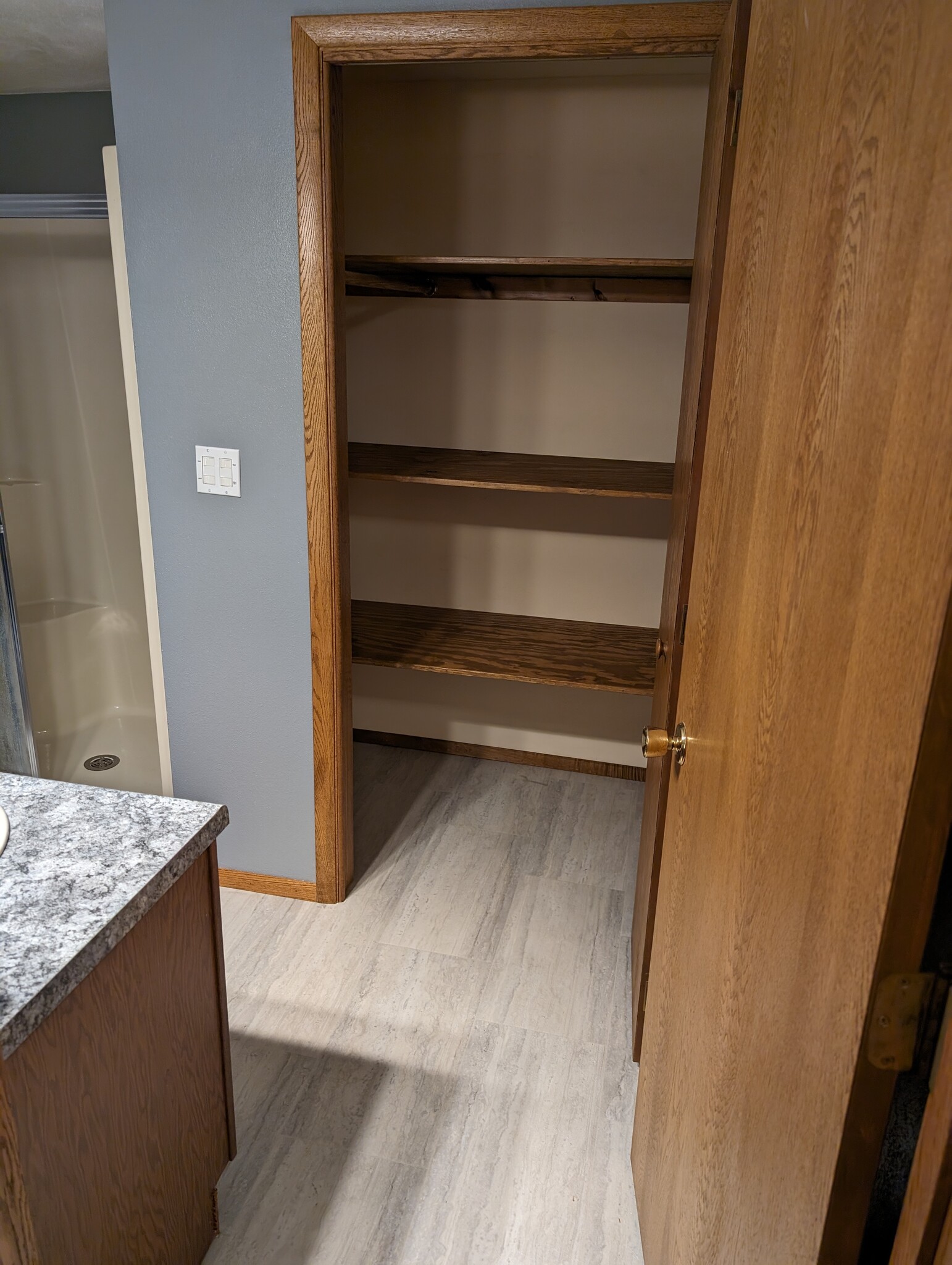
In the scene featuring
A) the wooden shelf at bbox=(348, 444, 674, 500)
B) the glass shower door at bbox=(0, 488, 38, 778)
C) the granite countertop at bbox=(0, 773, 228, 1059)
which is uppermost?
the wooden shelf at bbox=(348, 444, 674, 500)

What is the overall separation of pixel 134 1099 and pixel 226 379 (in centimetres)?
150

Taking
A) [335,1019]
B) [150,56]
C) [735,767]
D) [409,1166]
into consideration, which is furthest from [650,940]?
[150,56]

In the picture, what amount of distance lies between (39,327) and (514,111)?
1.72m

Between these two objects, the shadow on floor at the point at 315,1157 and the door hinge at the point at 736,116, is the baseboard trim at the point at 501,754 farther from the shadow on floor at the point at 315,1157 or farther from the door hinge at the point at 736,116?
the door hinge at the point at 736,116

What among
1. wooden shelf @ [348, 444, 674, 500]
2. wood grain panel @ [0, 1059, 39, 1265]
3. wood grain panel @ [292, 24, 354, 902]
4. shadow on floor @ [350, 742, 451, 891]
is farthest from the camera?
shadow on floor @ [350, 742, 451, 891]

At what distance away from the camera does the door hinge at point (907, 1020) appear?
520 mm

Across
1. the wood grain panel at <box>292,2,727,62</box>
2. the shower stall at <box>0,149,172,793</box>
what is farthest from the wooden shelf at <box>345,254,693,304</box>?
the shower stall at <box>0,149,172,793</box>

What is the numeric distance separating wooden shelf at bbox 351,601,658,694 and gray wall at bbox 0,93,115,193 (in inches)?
65.7

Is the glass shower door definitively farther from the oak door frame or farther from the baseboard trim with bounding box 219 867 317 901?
the oak door frame

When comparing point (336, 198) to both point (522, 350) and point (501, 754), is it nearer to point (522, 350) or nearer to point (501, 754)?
point (522, 350)

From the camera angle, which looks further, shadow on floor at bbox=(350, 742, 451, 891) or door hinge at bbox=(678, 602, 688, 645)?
shadow on floor at bbox=(350, 742, 451, 891)

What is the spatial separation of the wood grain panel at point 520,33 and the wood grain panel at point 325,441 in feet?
0.26

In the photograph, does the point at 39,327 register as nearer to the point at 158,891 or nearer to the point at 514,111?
the point at 514,111

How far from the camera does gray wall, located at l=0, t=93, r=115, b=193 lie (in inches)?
106
